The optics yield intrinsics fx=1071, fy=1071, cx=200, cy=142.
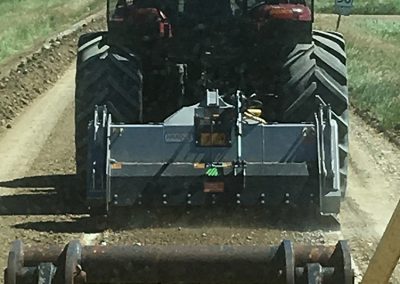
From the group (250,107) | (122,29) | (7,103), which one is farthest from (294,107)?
(7,103)

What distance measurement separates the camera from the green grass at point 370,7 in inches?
1676

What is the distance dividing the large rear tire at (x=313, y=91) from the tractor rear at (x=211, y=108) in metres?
0.01

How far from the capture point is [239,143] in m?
8.86

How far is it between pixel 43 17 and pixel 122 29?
2548 cm

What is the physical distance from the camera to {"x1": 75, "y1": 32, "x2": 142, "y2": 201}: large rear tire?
31.7 ft

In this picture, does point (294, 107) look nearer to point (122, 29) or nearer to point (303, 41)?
point (303, 41)

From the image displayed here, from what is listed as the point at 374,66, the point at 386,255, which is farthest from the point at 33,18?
the point at 386,255

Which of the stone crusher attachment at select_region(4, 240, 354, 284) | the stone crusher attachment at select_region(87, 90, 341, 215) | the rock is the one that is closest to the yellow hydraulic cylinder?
the stone crusher attachment at select_region(4, 240, 354, 284)

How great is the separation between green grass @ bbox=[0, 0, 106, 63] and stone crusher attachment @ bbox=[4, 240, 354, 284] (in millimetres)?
18010

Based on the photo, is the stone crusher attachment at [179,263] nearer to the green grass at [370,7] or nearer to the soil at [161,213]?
the soil at [161,213]

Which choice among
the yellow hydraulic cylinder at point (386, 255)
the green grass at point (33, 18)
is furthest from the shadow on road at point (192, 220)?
the green grass at point (33, 18)

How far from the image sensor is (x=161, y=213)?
29.2ft

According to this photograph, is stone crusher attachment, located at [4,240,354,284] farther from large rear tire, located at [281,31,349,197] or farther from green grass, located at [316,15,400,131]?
green grass, located at [316,15,400,131]

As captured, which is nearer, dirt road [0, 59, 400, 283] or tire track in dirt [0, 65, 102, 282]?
dirt road [0, 59, 400, 283]
